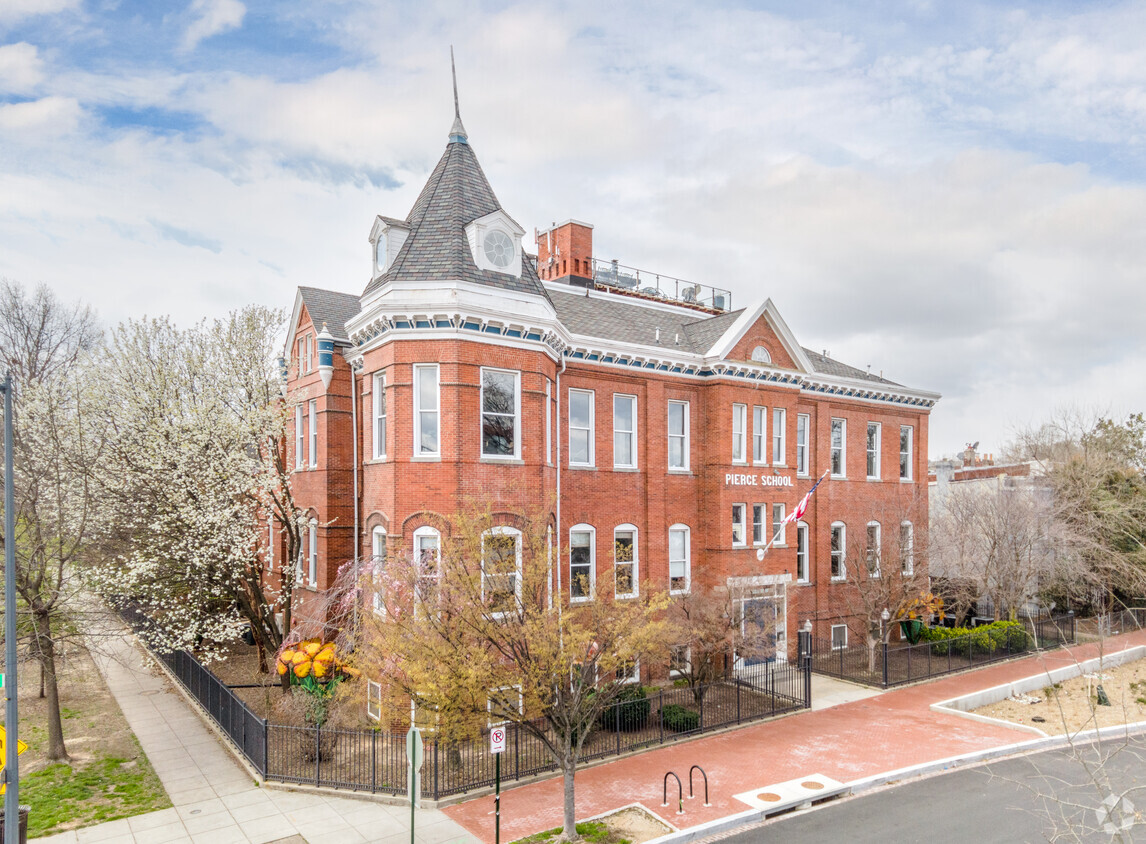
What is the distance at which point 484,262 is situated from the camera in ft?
62.6

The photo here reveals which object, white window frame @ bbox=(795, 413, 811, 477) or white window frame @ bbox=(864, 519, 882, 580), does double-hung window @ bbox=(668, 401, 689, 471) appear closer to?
white window frame @ bbox=(795, 413, 811, 477)

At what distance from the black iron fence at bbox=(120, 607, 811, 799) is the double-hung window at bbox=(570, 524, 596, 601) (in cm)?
398

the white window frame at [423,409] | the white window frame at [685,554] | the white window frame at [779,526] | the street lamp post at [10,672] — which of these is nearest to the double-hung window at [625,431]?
the white window frame at [685,554]

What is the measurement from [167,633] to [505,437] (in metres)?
13.8

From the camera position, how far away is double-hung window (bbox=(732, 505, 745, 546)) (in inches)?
979

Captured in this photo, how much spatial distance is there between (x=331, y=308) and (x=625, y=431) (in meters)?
11.1

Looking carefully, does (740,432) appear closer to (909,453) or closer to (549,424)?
(549,424)

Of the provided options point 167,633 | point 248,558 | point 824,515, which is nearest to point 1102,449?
point 824,515

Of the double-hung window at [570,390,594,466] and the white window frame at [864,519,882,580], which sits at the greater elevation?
the double-hung window at [570,390,594,466]

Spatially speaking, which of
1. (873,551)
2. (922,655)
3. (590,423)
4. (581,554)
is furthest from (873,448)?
(581,554)

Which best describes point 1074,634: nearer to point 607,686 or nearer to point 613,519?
point 613,519

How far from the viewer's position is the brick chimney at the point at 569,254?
102 ft

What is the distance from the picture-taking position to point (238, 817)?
13867 mm

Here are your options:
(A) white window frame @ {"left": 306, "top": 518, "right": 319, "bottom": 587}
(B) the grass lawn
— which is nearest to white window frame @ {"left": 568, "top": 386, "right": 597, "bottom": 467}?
(A) white window frame @ {"left": 306, "top": 518, "right": 319, "bottom": 587}
